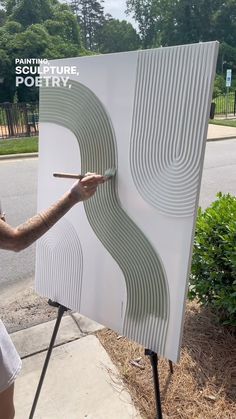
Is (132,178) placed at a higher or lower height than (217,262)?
higher

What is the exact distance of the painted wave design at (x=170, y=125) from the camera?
3.88 ft

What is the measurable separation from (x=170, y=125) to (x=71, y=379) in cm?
166

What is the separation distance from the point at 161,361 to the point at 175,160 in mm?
1498

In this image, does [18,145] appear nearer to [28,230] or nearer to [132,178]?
[132,178]

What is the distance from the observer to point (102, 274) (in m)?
1.63

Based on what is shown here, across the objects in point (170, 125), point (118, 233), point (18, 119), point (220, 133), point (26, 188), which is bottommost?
point (26, 188)

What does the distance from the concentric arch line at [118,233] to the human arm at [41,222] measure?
127 millimetres

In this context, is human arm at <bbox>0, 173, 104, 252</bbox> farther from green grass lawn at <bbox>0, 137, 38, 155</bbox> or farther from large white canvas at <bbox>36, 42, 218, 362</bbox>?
green grass lawn at <bbox>0, 137, 38, 155</bbox>

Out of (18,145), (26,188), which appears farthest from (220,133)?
(26,188)

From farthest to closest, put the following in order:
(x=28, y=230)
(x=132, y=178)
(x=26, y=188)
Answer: (x=26, y=188), (x=132, y=178), (x=28, y=230)

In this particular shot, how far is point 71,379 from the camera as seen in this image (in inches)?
86.8

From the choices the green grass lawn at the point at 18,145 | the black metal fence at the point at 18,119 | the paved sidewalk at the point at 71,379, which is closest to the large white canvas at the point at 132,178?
the paved sidewalk at the point at 71,379

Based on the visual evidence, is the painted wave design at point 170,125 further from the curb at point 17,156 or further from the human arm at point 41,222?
the curb at point 17,156

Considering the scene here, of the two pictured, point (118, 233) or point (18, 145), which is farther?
point (18, 145)
